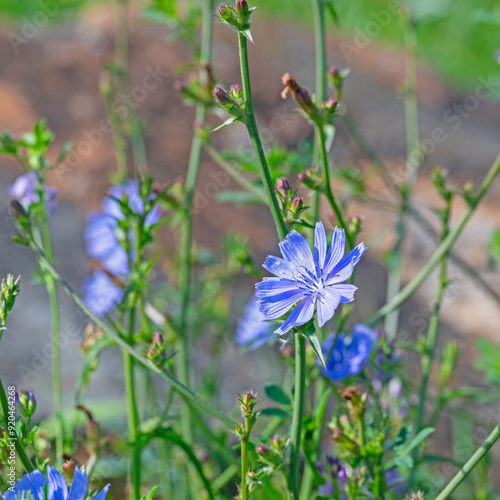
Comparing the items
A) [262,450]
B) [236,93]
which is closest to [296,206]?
[236,93]

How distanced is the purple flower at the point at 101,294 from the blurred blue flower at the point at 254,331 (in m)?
0.28

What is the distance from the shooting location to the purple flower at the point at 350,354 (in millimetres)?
1145

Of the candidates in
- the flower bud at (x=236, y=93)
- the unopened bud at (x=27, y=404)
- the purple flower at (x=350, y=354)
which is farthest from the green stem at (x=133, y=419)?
the flower bud at (x=236, y=93)

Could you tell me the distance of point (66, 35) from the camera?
366 cm

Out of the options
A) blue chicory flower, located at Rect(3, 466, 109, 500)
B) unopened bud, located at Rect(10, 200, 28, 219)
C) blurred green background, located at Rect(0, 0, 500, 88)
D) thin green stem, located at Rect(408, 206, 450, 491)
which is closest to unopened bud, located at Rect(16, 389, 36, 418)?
blue chicory flower, located at Rect(3, 466, 109, 500)

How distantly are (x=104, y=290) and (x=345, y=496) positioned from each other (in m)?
0.80

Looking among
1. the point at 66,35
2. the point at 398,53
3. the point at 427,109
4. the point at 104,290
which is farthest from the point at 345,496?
the point at 398,53

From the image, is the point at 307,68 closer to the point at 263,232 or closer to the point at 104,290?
the point at 263,232

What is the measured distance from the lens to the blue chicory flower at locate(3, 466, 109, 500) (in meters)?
0.77

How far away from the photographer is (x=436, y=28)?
206 inches

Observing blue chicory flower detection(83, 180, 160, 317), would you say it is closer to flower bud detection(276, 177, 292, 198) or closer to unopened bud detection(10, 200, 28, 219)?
unopened bud detection(10, 200, 28, 219)

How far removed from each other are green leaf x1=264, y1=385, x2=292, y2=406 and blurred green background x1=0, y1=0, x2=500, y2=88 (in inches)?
157

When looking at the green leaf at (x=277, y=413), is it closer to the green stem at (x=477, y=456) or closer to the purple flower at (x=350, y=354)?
the purple flower at (x=350, y=354)

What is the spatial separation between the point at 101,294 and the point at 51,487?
0.90m
